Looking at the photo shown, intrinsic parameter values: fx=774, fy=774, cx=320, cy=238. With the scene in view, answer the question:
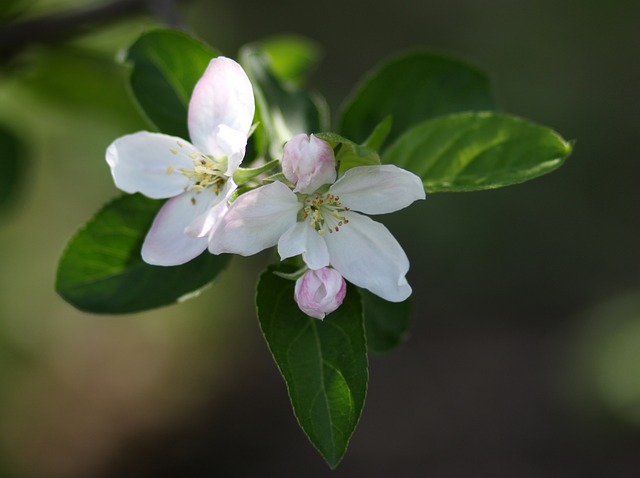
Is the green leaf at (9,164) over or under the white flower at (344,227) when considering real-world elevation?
under

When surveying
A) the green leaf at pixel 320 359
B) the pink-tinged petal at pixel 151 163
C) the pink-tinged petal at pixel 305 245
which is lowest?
the green leaf at pixel 320 359

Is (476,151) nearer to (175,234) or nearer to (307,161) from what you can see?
(307,161)

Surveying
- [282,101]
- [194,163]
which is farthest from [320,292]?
[282,101]

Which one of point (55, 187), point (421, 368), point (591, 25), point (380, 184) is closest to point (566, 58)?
point (591, 25)

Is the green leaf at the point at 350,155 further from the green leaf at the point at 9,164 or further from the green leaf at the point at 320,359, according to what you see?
the green leaf at the point at 9,164

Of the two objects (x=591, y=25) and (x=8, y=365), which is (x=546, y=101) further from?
(x=8, y=365)

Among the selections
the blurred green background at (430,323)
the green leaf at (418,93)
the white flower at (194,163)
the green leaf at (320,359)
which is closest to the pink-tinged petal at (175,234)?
the white flower at (194,163)
